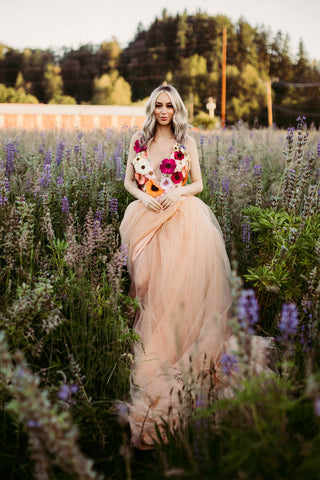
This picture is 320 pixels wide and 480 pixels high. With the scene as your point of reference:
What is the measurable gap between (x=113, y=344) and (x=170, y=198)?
1.29m

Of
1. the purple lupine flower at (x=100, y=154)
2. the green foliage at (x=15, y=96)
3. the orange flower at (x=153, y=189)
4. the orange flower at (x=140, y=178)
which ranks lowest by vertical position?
the orange flower at (x=153, y=189)

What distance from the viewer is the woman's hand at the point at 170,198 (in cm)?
332

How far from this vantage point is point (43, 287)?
2.35m

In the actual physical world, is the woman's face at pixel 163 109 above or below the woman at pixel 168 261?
above

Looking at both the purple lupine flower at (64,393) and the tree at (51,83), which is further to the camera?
the tree at (51,83)

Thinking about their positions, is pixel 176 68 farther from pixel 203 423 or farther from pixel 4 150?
pixel 203 423

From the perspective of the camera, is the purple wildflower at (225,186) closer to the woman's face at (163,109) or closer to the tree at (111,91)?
the woman's face at (163,109)

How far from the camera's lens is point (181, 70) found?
46594 millimetres

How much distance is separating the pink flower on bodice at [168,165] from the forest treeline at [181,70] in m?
35.0

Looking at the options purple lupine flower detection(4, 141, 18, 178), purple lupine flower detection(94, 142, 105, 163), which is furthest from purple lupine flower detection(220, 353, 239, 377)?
purple lupine flower detection(94, 142, 105, 163)

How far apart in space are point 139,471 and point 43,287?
1.07 metres

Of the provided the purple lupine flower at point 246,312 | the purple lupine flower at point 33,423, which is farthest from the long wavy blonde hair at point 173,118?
the purple lupine flower at point 33,423

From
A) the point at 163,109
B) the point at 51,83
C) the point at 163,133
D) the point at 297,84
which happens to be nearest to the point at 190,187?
the point at 163,133

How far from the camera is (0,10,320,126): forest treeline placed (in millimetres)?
40188
